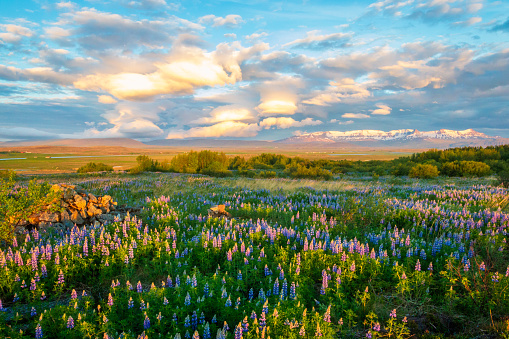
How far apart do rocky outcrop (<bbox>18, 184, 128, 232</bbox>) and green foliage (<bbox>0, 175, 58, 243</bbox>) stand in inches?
6.6

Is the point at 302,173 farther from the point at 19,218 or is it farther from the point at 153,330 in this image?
the point at 153,330

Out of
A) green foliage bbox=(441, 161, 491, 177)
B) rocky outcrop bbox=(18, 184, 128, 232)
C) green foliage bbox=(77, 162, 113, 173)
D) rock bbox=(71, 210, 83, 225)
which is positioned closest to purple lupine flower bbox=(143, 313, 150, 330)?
rocky outcrop bbox=(18, 184, 128, 232)

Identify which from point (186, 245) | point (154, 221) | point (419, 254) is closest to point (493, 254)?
point (419, 254)

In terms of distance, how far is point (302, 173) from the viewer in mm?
29422

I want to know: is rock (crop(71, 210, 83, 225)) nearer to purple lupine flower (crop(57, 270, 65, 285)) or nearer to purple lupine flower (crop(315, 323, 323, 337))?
purple lupine flower (crop(57, 270, 65, 285))

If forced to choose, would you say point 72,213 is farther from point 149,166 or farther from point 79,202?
point 149,166

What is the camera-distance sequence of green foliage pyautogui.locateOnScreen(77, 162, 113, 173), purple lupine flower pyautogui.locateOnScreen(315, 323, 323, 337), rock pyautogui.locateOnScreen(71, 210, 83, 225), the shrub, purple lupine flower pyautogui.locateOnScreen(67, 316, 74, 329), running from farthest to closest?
green foliage pyautogui.locateOnScreen(77, 162, 113, 173) → the shrub → rock pyautogui.locateOnScreen(71, 210, 83, 225) → purple lupine flower pyautogui.locateOnScreen(67, 316, 74, 329) → purple lupine flower pyautogui.locateOnScreen(315, 323, 323, 337)

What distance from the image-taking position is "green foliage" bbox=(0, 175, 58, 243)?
19.8 feet

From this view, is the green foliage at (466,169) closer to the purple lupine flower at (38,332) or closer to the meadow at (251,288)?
the meadow at (251,288)

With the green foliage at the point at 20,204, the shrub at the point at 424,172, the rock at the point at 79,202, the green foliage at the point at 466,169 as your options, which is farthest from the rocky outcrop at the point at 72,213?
the green foliage at the point at 466,169

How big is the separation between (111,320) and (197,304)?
3.34ft

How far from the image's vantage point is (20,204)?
645 cm

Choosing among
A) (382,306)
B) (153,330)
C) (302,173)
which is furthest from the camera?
(302,173)

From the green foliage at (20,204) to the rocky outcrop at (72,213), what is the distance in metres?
0.17
